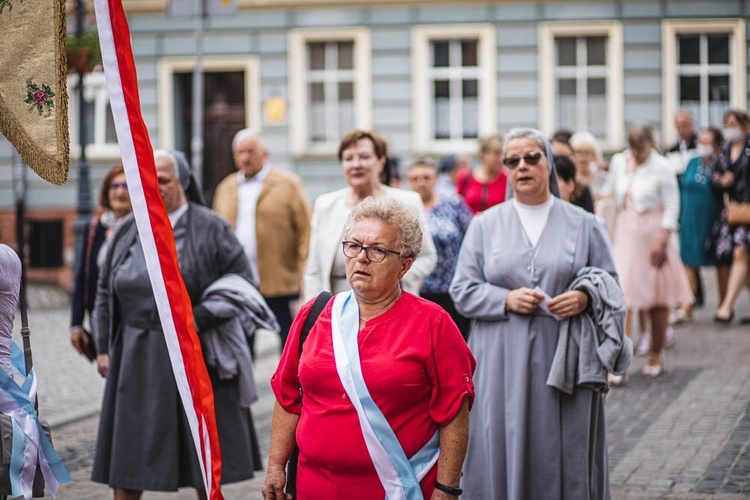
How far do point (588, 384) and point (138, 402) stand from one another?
223 cm

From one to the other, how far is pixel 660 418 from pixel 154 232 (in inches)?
214

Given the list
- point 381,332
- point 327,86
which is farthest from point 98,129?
point 381,332

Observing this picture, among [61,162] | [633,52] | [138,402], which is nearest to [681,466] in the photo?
[138,402]

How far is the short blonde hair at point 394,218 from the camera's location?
13.2 ft

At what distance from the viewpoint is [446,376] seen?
154 inches

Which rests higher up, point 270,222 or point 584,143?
point 584,143

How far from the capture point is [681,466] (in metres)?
7.11

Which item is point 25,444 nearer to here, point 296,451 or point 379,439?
point 296,451

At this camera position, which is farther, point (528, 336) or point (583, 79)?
point (583, 79)

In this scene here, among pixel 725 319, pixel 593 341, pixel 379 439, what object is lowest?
pixel 725 319

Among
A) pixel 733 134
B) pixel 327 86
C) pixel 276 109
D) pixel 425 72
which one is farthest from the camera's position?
pixel 327 86

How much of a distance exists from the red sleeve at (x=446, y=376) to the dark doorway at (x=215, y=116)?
19235 millimetres

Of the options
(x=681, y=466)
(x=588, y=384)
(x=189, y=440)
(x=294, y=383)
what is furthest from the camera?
(x=681, y=466)

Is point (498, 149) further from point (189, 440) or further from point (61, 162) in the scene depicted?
point (61, 162)
